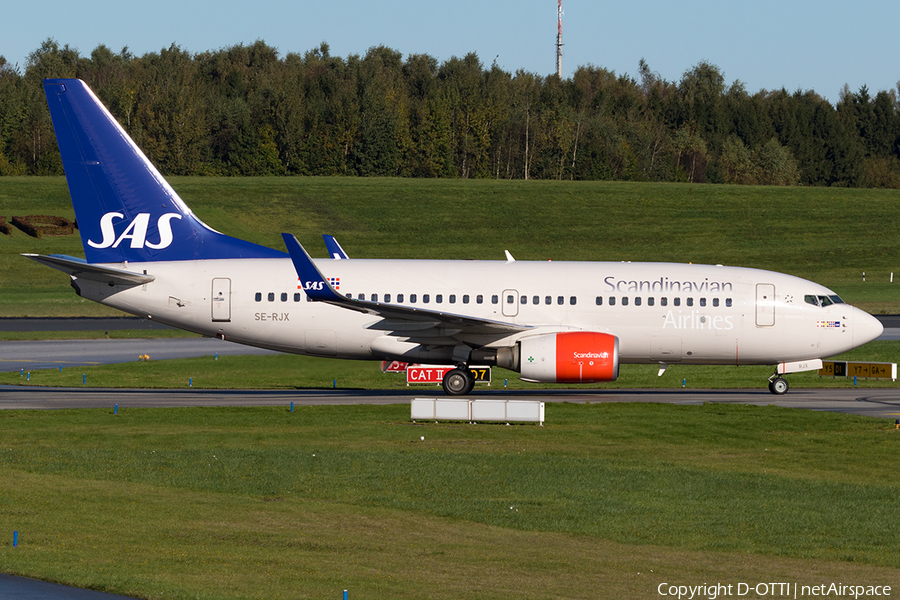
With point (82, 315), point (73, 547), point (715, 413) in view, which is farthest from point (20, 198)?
point (73, 547)

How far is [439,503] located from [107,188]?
2030 centimetres

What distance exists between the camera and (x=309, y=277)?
3008 cm

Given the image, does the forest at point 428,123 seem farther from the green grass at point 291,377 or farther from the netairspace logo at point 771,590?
the netairspace logo at point 771,590

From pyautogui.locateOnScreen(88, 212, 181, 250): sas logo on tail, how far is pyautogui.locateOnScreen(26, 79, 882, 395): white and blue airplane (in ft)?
0.11

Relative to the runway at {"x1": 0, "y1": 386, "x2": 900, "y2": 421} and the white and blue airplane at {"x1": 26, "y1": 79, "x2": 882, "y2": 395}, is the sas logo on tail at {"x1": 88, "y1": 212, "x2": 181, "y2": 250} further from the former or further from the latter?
the runway at {"x1": 0, "y1": 386, "x2": 900, "y2": 421}

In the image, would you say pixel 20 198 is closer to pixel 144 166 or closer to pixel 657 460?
pixel 144 166

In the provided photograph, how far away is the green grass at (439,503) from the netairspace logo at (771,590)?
1.16 feet

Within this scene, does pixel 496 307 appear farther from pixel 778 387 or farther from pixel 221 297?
pixel 778 387

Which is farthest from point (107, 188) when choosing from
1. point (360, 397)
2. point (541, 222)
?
point (541, 222)

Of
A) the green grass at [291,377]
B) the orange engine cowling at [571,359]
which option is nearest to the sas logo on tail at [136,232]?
the green grass at [291,377]

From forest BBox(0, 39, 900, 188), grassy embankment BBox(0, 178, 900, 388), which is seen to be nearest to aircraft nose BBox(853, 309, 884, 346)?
grassy embankment BBox(0, 178, 900, 388)

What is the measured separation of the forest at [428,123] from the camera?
13538 cm

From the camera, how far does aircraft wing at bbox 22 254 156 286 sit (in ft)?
102

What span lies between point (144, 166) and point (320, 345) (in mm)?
8293
